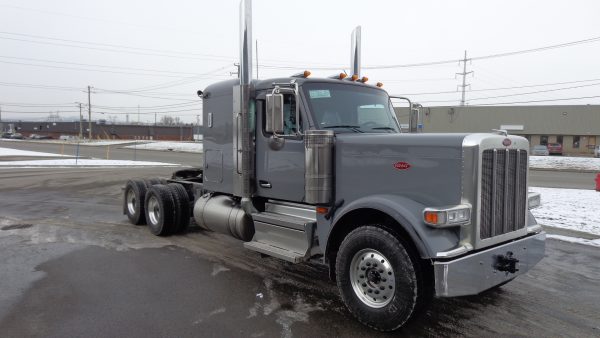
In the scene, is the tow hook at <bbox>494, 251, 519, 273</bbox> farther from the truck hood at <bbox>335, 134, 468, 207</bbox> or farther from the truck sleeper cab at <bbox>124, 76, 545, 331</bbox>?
the truck hood at <bbox>335, 134, 468, 207</bbox>

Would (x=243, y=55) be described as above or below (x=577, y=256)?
above

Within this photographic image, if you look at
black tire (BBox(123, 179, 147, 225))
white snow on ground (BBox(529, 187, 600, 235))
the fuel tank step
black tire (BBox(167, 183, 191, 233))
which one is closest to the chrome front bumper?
the fuel tank step

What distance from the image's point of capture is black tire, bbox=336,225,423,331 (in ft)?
12.2

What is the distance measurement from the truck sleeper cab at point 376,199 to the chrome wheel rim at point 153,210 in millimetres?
2401

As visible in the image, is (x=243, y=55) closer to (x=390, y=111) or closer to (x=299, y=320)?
(x=390, y=111)

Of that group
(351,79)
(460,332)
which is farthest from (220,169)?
(460,332)

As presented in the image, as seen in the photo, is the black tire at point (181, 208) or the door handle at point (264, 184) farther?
the black tire at point (181, 208)

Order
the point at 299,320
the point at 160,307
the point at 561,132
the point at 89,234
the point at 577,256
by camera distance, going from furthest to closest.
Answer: the point at 561,132 → the point at 89,234 → the point at 577,256 → the point at 160,307 → the point at 299,320

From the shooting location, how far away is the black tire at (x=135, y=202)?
8.44 m

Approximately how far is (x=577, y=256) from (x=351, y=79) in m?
4.45

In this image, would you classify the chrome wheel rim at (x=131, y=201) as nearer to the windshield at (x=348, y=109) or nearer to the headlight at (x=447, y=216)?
the windshield at (x=348, y=109)

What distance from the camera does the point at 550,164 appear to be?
30219 mm

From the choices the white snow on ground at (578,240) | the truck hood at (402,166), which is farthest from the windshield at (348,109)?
the white snow on ground at (578,240)

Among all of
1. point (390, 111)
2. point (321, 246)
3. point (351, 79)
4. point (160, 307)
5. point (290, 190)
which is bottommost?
point (160, 307)
